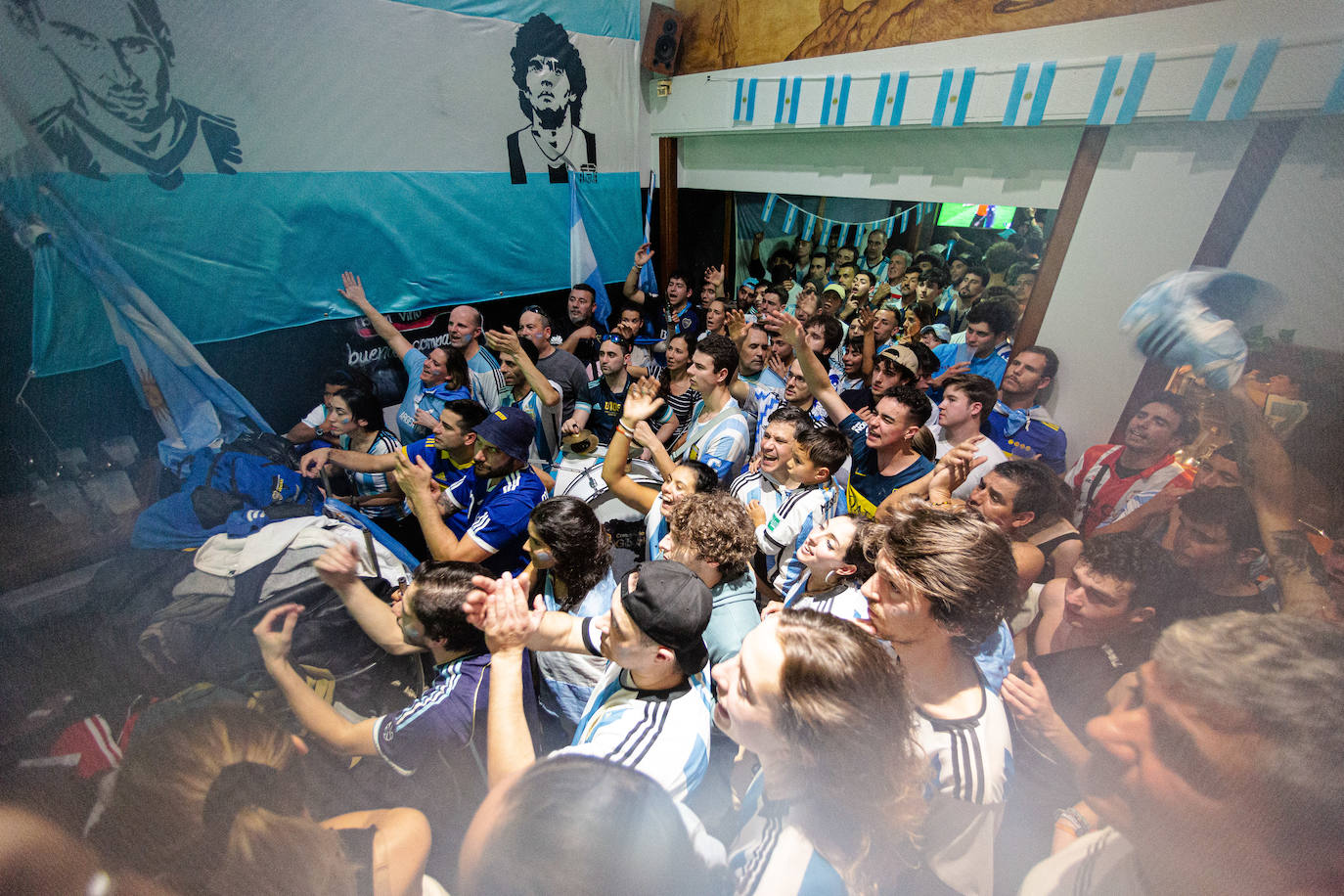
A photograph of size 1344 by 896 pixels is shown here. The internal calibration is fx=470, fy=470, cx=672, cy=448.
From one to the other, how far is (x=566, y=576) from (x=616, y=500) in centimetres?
98

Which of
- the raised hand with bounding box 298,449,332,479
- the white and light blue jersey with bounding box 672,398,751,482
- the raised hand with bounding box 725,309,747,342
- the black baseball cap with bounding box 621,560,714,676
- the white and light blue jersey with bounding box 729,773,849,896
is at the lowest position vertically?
the raised hand with bounding box 298,449,332,479

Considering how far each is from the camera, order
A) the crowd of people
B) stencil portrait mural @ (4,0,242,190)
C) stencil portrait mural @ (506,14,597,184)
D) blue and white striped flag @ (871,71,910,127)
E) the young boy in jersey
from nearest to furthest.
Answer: the crowd of people < stencil portrait mural @ (4,0,242,190) < the young boy in jersey < blue and white striped flag @ (871,71,910,127) < stencil portrait mural @ (506,14,597,184)

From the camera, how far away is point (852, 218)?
4.88 meters

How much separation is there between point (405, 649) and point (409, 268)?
8.98ft

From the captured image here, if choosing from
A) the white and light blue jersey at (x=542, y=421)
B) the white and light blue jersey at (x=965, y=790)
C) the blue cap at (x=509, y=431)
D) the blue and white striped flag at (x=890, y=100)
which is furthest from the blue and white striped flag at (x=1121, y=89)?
the white and light blue jersey at (x=542, y=421)

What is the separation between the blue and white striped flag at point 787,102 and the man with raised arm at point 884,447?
2.34 meters

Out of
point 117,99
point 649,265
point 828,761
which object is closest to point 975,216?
point 649,265

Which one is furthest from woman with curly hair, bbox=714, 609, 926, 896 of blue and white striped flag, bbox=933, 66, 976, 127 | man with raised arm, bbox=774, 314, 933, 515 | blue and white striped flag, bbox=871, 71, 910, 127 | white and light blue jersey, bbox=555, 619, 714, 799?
blue and white striped flag, bbox=871, 71, 910, 127

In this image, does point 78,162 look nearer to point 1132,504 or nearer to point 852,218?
point 1132,504

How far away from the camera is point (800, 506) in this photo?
1.82 metres

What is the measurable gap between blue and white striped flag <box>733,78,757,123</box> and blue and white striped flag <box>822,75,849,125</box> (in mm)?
695

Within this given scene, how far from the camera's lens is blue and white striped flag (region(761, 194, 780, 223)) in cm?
472

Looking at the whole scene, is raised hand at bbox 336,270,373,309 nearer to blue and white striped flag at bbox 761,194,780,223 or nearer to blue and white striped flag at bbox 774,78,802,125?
blue and white striped flag at bbox 774,78,802,125

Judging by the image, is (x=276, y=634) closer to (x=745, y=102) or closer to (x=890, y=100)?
(x=890, y=100)
